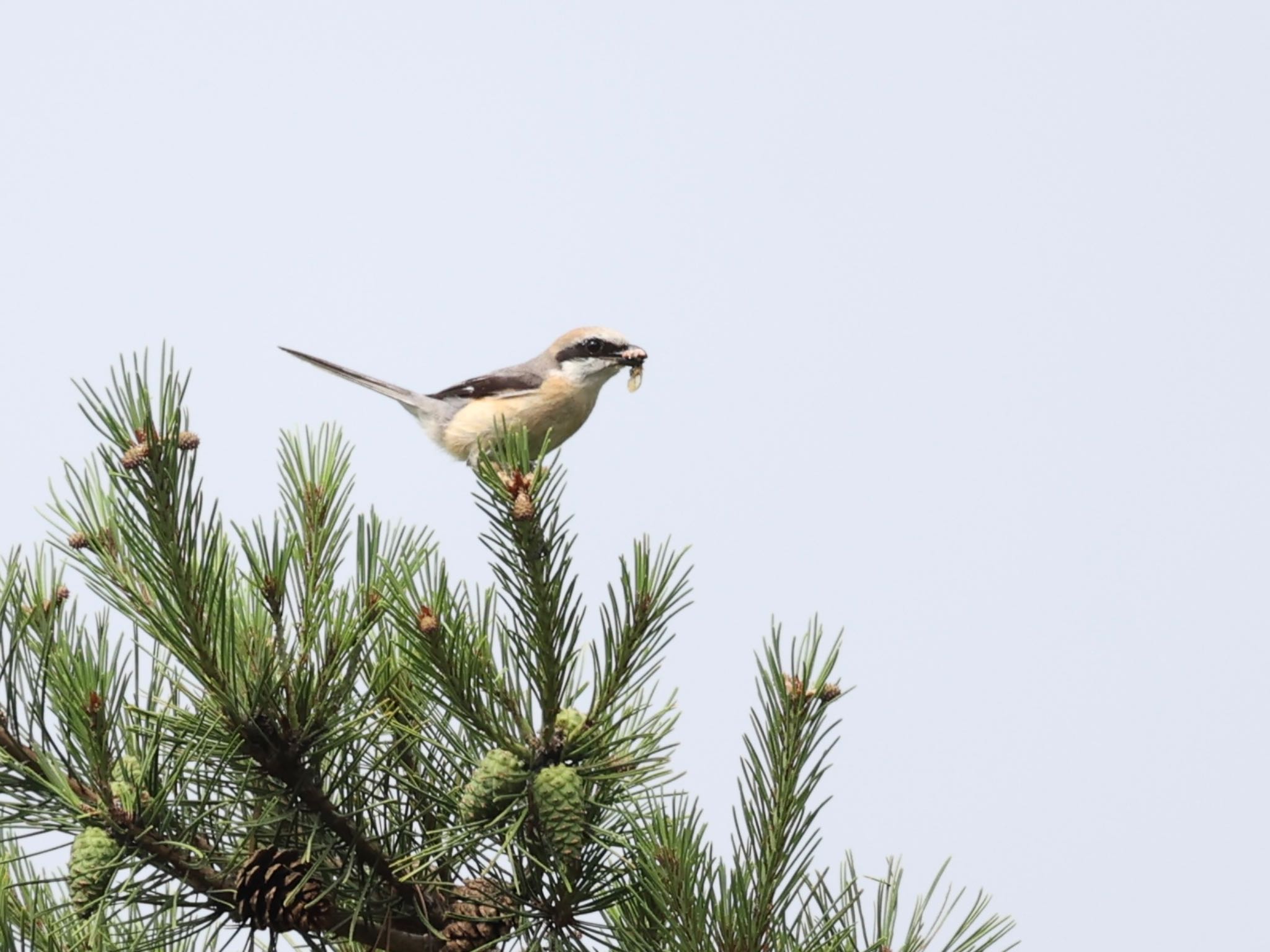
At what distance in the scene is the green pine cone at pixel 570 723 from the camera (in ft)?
9.15

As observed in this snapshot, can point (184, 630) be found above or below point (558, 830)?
above

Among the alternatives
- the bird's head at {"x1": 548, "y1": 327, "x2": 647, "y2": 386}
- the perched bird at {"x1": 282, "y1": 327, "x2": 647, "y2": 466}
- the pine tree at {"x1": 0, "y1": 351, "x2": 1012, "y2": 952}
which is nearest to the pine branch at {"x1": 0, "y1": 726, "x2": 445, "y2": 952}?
the pine tree at {"x1": 0, "y1": 351, "x2": 1012, "y2": 952}

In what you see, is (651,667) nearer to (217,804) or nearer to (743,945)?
(743,945)

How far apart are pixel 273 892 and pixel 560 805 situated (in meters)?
0.62

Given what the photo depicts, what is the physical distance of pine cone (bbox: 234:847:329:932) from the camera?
2.73 metres

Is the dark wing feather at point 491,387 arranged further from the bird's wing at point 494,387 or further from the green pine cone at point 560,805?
the green pine cone at point 560,805

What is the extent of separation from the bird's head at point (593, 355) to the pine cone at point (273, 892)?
124 inches

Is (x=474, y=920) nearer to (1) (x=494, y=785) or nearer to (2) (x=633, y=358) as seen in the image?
(1) (x=494, y=785)

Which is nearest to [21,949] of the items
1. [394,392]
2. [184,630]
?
[184,630]

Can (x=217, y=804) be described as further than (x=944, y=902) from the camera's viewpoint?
No

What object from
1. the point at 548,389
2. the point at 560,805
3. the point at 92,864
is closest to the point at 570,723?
the point at 560,805

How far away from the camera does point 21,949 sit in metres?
3.00

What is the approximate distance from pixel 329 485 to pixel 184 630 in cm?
75

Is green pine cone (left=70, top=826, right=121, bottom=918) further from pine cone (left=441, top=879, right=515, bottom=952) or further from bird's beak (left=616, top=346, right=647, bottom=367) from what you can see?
bird's beak (left=616, top=346, right=647, bottom=367)
